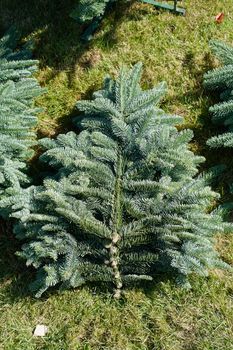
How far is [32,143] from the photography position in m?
4.69

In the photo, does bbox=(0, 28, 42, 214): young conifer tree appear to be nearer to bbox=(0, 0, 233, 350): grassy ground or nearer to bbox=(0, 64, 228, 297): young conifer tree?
bbox=(0, 64, 228, 297): young conifer tree

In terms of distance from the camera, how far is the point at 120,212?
166 inches

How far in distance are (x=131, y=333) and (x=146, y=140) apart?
4.92 ft

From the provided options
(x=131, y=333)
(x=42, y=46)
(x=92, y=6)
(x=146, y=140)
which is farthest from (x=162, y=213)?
(x=42, y=46)

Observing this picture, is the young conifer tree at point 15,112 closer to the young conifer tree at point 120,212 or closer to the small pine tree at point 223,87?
the young conifer tree at point 120,212

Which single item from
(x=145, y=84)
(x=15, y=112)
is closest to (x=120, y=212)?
(x=15, y=112)

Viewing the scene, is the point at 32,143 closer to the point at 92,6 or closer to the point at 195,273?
the point at 92,6

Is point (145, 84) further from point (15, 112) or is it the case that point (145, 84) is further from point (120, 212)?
point (120, 212)

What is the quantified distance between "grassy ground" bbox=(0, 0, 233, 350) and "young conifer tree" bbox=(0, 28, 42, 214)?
1.34ft

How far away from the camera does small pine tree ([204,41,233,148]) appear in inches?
184

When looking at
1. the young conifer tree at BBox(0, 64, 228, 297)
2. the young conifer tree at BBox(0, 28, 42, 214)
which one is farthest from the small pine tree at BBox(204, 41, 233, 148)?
the young conifer tree at BBox(0, 28, 42, 214)

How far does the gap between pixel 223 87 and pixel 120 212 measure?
64.1 inches

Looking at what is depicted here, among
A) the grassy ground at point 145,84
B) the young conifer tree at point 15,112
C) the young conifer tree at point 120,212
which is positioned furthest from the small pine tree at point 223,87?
the young conifer tree at point 15,112

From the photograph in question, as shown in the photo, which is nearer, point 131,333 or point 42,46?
point 131,333
